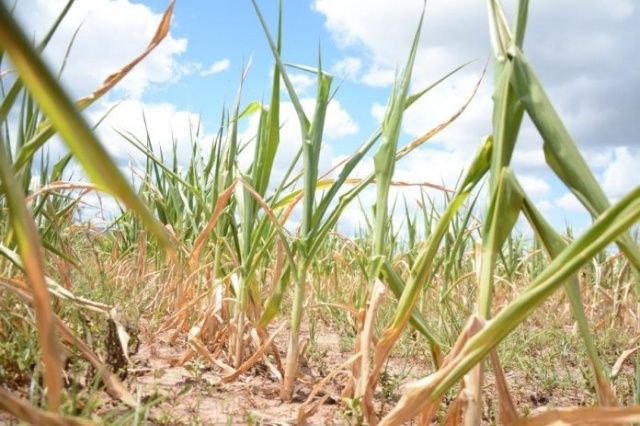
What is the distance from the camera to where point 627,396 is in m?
1.86

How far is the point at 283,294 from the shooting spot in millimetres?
1556

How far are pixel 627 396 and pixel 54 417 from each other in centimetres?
174

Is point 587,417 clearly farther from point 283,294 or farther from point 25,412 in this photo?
point 283,294

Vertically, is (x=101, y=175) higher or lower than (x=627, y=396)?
lower

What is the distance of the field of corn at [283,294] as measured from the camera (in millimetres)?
663

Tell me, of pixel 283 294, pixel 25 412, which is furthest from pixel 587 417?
pixel 283 294

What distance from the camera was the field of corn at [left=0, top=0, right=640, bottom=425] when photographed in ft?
2.17

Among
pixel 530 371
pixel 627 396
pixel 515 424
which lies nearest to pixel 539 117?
pixel 515 424

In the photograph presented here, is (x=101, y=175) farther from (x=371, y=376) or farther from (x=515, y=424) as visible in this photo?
(x=371, y=376)

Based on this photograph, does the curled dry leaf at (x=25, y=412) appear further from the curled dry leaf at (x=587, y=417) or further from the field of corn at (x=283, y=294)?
the curled dry leaf at (x=587, y=417)

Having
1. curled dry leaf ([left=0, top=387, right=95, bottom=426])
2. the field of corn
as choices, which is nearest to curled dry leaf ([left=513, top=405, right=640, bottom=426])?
the field of corn

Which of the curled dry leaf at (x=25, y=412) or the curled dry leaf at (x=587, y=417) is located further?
the curled dry leaf at (x=587, y=417)

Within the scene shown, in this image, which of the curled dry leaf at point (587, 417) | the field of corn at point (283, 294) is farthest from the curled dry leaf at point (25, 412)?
the curled dry leaf at point (587, 417)

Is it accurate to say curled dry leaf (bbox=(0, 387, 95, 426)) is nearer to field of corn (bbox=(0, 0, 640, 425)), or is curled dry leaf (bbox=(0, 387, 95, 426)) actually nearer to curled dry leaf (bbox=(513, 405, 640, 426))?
field of corn (bbox=(0, 0, 640, 425))
